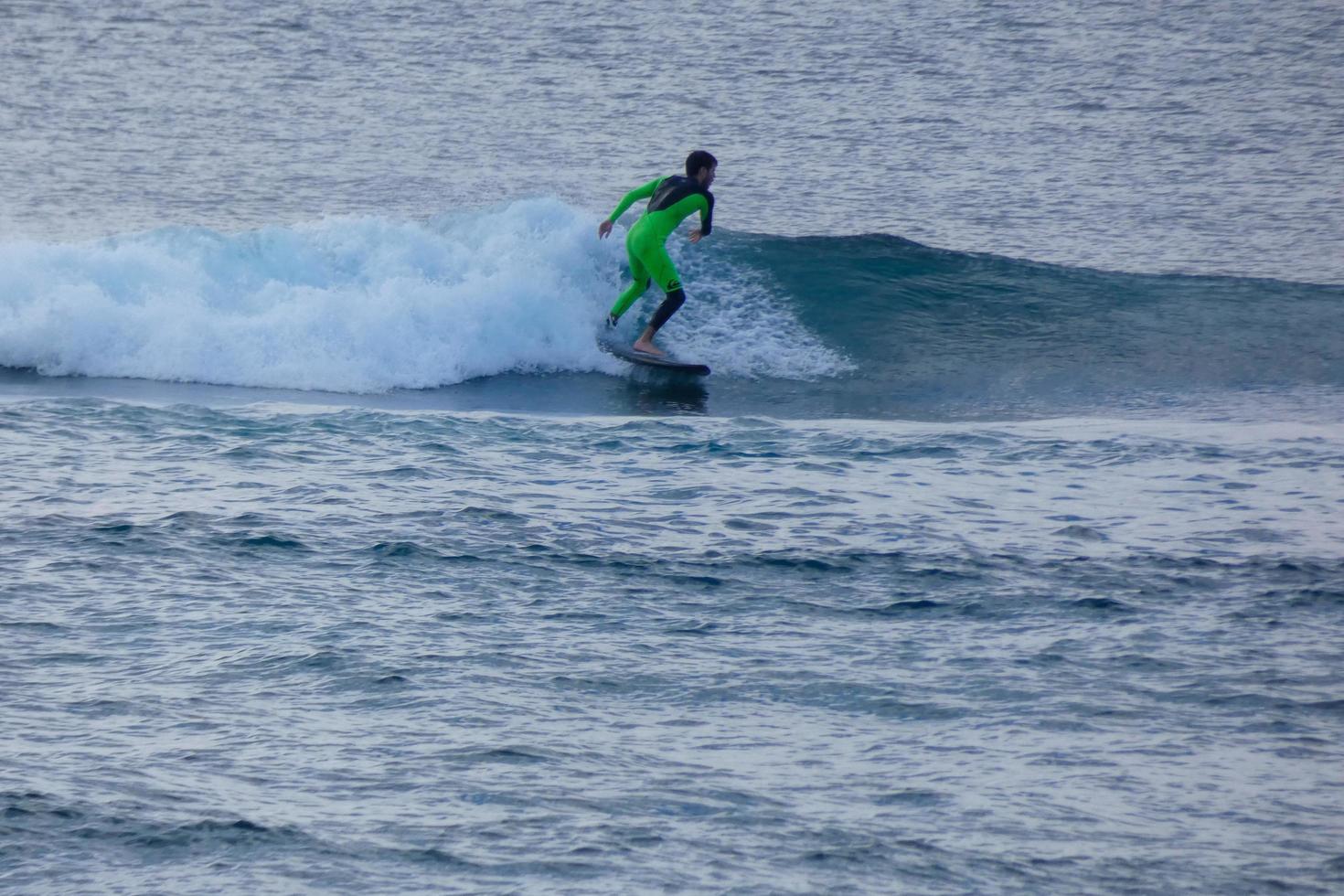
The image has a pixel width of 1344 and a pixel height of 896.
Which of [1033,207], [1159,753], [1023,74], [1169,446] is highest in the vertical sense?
[1023,74]

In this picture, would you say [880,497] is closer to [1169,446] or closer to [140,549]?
[1169,446]

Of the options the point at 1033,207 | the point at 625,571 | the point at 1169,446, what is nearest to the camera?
the point at 625,571

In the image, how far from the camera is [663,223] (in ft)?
37.0

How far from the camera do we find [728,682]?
17.6ft

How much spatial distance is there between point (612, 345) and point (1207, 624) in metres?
6.38

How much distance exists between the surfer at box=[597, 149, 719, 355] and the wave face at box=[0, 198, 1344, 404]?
597 mm

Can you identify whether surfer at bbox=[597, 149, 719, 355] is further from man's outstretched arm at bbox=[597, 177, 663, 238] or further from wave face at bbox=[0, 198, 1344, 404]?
wave face at bbox=[0, 198, 1344, 404]

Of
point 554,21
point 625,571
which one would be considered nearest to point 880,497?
point 625,571

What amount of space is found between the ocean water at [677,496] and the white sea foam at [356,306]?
0.05m

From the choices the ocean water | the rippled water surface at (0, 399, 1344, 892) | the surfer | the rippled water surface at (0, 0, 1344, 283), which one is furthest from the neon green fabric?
the rippled water surface at (0, 0, 1344, 283)

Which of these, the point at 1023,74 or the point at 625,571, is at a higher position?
the point at 1023,74

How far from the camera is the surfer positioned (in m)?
11.1

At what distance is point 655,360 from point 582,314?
112 cm

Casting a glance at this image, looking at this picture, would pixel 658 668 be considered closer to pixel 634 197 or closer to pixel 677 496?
pixel 677 496
